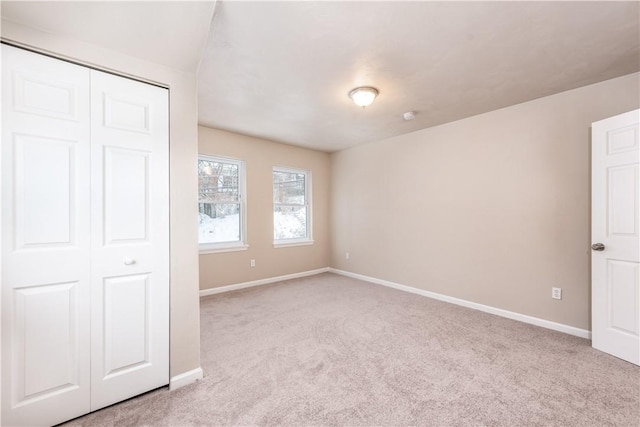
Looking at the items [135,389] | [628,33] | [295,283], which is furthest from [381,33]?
[295,283]

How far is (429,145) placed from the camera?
398cm

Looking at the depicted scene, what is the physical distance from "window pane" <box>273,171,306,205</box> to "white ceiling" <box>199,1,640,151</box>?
1754 mm

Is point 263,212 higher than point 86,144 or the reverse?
the reverse

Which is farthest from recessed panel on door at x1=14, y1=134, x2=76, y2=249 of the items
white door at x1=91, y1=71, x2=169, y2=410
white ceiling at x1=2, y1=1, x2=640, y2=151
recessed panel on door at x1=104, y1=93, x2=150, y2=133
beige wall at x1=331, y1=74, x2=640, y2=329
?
beige wall at x1=331, y1=74, x2=640, y2=329

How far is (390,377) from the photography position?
2.03 meters

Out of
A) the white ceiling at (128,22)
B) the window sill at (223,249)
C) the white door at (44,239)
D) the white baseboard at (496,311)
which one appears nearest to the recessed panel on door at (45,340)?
the white door at (44,239)

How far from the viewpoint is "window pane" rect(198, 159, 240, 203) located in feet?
13.7

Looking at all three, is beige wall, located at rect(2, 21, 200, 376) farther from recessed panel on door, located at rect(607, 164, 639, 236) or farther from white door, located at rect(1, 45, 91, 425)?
recessed panel on door, located at rect(607, 164, 639, 236)

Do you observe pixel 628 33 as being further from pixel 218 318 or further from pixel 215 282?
pixel 215 282

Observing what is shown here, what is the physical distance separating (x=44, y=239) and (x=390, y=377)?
237cm

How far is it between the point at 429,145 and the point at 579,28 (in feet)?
7.01

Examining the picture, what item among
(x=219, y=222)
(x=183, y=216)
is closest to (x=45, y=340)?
(x=183, y=216)

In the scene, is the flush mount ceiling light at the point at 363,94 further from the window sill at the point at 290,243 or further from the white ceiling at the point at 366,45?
the window sill at the point at 290,243

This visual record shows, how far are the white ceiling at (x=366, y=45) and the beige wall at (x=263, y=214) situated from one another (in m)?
1.12
